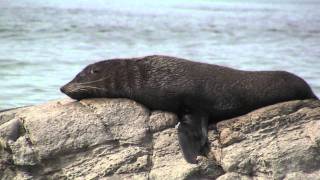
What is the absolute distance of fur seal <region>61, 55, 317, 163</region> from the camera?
20.2 feet

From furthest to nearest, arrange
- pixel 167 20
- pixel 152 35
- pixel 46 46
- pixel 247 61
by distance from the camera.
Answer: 1. pixel 167 20
2. pixel 152 35
3. pixel 46 46
4. pixel 247 61

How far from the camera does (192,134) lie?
604 centimetres

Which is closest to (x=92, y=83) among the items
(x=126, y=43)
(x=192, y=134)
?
(x=192, y=134)

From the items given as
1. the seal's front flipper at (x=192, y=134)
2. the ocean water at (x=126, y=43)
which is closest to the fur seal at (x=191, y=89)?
the seal's front flipper at (x=192, y=134)

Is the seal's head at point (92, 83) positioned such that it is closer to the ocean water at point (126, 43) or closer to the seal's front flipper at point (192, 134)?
the seal's front flipper at point (192, 134)

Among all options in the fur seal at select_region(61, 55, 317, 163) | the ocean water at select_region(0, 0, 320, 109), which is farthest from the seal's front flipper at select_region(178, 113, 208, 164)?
the ocean water at select_region(0, 0, 320, 109)

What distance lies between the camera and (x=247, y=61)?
1917 cm

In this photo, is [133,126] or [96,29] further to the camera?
[96,29]

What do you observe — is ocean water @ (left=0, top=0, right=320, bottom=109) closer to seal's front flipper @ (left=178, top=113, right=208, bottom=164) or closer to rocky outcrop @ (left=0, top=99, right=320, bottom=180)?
rocky outcrop @ (left=0, top=99, right=320, bottom=180)

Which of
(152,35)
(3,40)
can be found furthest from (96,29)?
(3,40)

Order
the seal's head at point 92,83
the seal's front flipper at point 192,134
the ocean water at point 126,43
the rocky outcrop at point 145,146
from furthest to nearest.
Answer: the ocean water at point 126,43 → the seal's head at point 92,83 → the seal's front flipper at point 192,134 → the rocky outcrop at point 145,146

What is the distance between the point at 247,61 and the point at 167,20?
1507 cm

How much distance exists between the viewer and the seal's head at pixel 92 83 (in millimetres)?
6391

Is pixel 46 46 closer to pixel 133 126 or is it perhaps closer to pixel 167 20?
pixel 167 20
